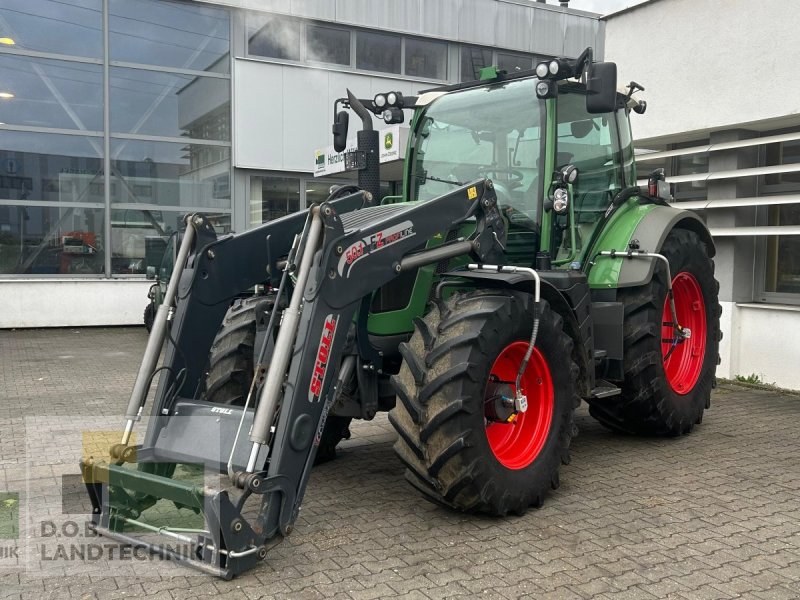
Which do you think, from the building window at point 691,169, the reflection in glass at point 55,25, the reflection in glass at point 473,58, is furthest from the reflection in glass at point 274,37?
the building window at point 691,169

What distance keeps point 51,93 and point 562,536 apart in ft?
44.2

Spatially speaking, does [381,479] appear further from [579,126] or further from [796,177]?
[796,177]

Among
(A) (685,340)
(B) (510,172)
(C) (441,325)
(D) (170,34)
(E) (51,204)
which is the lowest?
(A) (685,340)

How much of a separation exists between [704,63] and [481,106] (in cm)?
422

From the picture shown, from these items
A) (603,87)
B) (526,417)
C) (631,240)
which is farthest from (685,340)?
(603,87)

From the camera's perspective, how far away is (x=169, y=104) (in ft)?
50.4

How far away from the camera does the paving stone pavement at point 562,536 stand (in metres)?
3.56

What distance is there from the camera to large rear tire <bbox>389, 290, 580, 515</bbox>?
4.11 m

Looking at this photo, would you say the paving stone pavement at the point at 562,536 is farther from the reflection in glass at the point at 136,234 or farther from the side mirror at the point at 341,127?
the reflection in glass at the point at 136,234

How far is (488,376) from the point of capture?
171 inches

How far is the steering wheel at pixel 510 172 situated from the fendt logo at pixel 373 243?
4.45 ft

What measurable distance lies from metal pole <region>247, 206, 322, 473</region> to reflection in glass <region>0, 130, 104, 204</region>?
11982 millimetres

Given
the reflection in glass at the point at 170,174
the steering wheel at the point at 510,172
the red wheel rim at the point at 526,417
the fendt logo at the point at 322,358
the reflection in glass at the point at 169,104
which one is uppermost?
the reflection in glass at the point at 169,104

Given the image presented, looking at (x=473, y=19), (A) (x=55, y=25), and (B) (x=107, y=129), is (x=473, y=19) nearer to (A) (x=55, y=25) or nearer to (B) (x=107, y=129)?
(B) (x=107, y=129)
